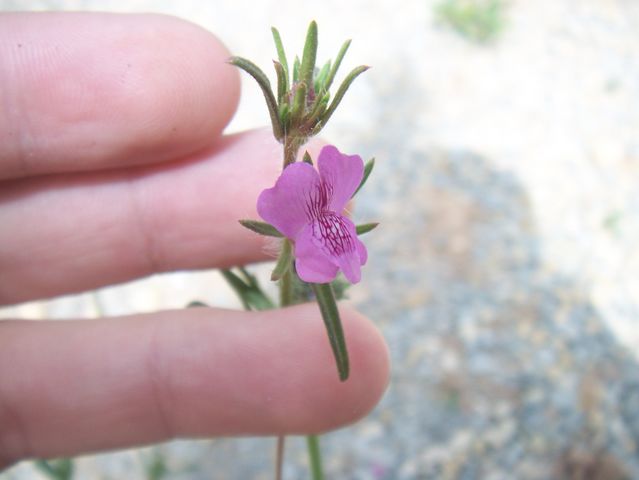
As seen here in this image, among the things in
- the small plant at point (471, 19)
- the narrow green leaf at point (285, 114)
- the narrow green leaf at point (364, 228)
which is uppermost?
the narrow green leaf at point (285, 114)

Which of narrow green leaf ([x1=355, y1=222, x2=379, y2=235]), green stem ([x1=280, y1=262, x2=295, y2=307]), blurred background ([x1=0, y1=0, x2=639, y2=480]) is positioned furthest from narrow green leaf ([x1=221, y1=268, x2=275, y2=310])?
blurred background ([x1=0, y1=0, x2=639, y2=480])

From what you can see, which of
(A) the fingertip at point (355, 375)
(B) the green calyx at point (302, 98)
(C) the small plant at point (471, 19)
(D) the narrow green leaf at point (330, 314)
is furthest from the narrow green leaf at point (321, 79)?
(C) the small plant at point (471, 19)

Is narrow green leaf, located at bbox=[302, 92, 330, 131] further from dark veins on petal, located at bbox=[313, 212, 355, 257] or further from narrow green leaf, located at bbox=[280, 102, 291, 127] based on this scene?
dark veins on petal, located at bbox=[313, 212, 355, 257]

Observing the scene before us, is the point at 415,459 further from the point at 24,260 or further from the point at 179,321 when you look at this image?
the point at 24,260

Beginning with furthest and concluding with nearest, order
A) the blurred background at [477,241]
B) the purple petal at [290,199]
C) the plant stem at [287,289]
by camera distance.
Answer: the blurred background at [477,241]
the plant stem at [287,289]
the purple petal at [290,199]

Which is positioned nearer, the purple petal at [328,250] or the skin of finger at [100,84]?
the purple petal at [328,250]

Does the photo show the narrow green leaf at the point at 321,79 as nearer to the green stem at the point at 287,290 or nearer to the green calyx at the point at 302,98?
the green calyx at the point at 302,98

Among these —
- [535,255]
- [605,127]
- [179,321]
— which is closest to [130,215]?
[179,321]
